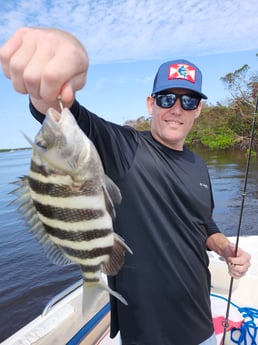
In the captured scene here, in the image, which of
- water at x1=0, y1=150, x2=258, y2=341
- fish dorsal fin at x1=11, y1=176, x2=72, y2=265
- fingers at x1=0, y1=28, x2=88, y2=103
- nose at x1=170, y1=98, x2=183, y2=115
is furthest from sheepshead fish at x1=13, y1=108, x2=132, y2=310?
water at x1=0, y1=150, x2=258, y2=341

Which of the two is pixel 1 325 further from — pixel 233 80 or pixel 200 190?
pixel 233 80

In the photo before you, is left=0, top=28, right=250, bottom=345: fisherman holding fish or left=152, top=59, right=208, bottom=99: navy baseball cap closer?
left=0, top=28, right=250, bottom=345: fisherman holding fish

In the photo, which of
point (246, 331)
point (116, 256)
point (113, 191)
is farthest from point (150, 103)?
point (246, 331)

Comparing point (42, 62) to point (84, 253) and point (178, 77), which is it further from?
point (178, 77)

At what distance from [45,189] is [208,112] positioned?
47.4 meters

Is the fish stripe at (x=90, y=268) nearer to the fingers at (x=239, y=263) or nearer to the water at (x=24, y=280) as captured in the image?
the fingers at (x=239, y=263)

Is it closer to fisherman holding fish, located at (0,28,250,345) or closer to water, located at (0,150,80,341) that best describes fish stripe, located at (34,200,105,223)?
fisherman holding fish, located at (0,28,250,345)

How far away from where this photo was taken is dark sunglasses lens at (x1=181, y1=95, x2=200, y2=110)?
2182 millimetres

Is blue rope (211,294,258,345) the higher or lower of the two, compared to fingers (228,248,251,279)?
lower

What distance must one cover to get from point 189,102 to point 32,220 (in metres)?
1.50

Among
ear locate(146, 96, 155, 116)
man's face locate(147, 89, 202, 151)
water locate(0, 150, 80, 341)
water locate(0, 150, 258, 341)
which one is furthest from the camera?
water locate(0, 150, 258, 341)

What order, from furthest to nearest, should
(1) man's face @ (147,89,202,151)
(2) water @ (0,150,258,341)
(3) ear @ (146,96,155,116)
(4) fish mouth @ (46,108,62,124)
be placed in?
(2) water @ (0,150,258,341) → (3) ear @ (146,96,155,116) → (1) man's face @ (147,89,202,151) → (4) fish mouth @ (46,108,62,124)

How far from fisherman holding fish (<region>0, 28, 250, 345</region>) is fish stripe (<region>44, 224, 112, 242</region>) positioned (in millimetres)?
12

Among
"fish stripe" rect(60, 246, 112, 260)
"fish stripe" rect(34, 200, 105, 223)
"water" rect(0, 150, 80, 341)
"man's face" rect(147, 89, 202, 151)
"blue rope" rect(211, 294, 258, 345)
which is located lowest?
"water" rect(0, 150, 80, 341)
